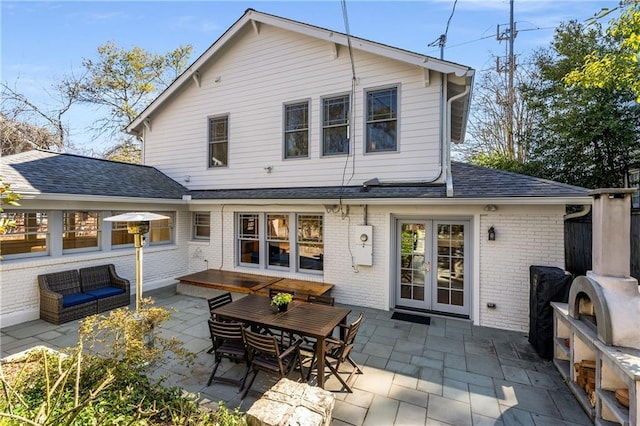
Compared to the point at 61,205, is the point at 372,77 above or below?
above

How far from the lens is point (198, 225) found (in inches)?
409

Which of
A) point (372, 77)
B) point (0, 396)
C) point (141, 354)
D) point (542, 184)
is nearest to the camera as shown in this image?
point (0, 396)

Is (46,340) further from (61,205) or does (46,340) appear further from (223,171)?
(223,171)

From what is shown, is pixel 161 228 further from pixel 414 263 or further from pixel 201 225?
pixel 414 263

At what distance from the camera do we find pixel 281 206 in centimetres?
865

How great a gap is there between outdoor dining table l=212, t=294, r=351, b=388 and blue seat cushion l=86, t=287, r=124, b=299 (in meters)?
3.95

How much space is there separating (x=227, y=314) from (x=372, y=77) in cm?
677

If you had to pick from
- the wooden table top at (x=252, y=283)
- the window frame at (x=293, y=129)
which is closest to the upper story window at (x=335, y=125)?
the window frame at (x=293, y=129)

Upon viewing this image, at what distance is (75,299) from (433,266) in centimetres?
838

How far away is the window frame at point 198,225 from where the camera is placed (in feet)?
33.4

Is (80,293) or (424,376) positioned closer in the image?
(424,376)

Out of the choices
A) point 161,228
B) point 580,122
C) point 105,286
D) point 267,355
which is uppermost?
point 580,122

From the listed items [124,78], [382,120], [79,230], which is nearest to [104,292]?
[79,230]

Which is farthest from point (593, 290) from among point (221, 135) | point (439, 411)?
point (221, 135)
